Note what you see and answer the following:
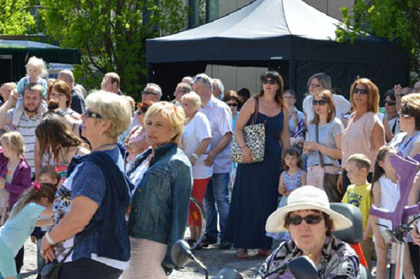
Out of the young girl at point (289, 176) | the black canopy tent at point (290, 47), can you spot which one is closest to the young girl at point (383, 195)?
the young girl at point (289, 176)

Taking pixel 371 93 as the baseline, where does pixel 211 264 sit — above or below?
below

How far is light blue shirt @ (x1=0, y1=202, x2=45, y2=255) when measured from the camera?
6996 millimetres

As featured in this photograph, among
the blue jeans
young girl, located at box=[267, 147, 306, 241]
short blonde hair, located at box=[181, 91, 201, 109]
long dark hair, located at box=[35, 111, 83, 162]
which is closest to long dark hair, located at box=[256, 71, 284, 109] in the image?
young girl, located at box=[267, 147, 306, 241]

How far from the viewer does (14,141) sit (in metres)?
9.09

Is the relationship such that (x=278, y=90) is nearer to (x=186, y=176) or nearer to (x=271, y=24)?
(x=186, y=176)

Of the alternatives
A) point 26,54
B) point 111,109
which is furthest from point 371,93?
point 26,54

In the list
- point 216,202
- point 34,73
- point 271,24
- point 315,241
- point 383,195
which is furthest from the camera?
point 271,24

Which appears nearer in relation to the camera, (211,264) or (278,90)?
(211,264)

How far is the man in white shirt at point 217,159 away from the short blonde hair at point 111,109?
497 centimetres

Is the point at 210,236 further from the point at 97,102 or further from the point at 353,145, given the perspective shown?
the point at 97,102

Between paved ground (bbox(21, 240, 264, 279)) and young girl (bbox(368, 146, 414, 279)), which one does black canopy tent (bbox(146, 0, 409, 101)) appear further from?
young girl (bbox(368, 146, 414, 279))

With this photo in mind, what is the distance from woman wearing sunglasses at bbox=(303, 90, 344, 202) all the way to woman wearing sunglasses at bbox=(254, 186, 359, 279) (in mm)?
4950

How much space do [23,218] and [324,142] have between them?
12.6 ft

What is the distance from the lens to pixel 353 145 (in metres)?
9.24
